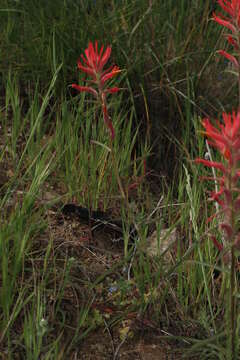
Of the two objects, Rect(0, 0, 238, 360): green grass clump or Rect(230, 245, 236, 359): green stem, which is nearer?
Rect(230, 245, 236, 359): green stem

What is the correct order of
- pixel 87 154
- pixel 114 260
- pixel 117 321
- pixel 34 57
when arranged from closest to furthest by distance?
1. pixel 117 321
2. pixel 114 260
3. pixel 87 154
4. pixel 34 57

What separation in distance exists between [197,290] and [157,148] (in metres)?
1.14

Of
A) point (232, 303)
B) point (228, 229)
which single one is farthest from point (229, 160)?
point (232, 303)

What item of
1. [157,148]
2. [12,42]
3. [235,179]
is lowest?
[157,148]

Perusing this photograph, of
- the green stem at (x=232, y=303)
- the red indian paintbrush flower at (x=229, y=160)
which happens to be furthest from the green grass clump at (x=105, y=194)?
the red indian paintbrush flower at (x=229, y=160)

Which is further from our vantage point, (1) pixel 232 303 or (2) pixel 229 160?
(1) pixel 232 303

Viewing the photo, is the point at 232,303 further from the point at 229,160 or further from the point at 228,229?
the point at 229,160

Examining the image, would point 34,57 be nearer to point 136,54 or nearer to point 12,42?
point 12,42

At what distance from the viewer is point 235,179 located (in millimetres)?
1396

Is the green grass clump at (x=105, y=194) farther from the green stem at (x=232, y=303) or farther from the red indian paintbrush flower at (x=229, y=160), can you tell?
the red indian paintbrush flower at (x=229, y=160)

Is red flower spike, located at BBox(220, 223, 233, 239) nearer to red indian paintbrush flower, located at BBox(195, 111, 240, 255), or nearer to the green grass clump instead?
red indian paintbrush flower, located at BBox(195, 111, 240, 255)

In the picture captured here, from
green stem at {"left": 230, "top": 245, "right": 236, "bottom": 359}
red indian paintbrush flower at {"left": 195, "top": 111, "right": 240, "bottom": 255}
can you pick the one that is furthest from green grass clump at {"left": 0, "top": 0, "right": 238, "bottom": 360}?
red indian paintbrush flower at {"left": 195, "top": 111, "right": 240, "bottom": 255}

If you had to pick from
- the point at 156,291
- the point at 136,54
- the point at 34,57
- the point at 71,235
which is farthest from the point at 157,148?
the point at 156,291

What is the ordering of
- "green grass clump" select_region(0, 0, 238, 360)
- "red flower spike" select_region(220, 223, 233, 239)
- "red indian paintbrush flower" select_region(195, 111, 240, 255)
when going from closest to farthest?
"red indian paintbrush flower" select_region(195, 111, 240, 255) → "red flower spike" select_region(220, 223, 233, 239) → "green grass clump" select_region(0, 0, 238, 360)
